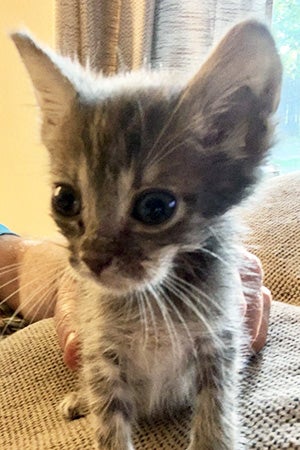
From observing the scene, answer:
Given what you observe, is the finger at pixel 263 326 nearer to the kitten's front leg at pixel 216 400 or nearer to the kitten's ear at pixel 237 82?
the kitten's front leg at pixel 216 400

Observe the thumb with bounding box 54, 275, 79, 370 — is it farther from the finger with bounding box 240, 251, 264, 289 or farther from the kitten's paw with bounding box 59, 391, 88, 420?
the finger with bounding box 240, 251, 264, 289

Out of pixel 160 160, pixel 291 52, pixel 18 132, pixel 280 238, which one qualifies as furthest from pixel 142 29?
pixel 160 160

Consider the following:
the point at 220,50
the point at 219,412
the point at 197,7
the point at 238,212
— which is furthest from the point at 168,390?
the point at 197,7

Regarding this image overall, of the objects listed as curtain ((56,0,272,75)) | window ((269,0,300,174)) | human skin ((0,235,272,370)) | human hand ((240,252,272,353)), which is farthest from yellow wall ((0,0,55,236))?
human hand ((240,252,272,353))

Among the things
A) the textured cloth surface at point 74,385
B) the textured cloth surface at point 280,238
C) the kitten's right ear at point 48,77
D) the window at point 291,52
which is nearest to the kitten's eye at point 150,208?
the kitten's right ear at point 48,77

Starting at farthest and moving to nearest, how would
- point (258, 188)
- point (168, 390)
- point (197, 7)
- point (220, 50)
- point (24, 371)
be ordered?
1. point (197, 7)
2. point (24, 371)
3. point (168, 390)
4. point (258, 188)
5. point (220, 50)

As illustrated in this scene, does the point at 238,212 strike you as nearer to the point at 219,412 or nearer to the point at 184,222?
the point at 184,222

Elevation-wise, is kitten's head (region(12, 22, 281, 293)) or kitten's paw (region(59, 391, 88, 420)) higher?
kitten's head (region(12, 22, 281, 293))

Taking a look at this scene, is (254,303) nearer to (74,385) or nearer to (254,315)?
(254,315)
